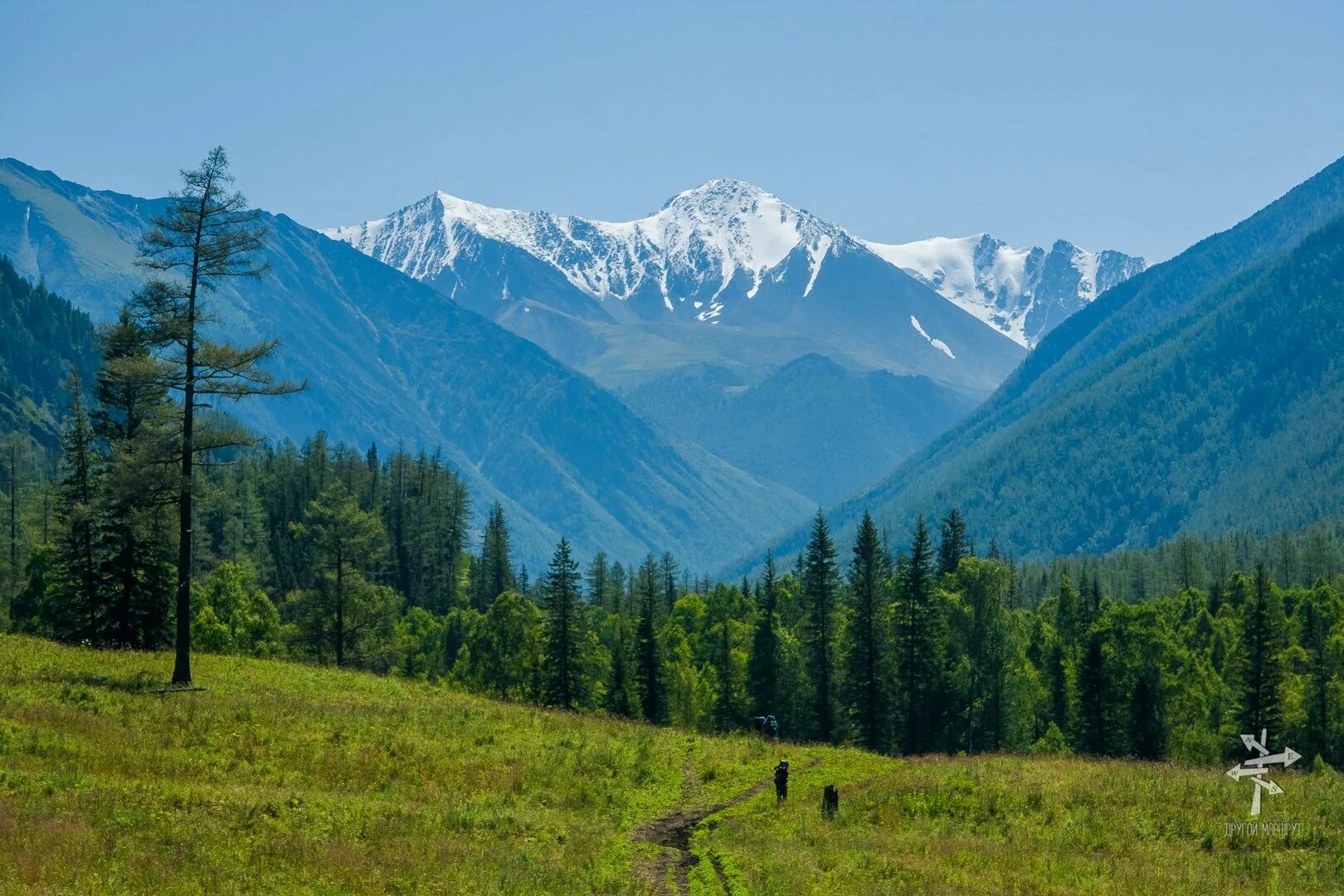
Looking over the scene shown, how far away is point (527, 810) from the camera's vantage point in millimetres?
29266

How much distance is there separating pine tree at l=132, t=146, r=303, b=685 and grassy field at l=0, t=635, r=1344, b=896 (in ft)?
22.1

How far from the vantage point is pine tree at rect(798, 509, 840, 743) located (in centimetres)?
8081

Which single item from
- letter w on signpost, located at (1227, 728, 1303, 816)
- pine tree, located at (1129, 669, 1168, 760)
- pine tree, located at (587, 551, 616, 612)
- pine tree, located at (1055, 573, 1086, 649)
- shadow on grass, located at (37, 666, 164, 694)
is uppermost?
pine tree, located at (587, 551, 616, 612)

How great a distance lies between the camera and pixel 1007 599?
117 meters

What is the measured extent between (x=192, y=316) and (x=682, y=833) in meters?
23.8

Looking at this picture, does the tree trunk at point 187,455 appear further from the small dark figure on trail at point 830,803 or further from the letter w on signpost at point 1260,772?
the letter w on signpost at point 1260,772

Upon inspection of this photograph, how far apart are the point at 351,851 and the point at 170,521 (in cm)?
2631

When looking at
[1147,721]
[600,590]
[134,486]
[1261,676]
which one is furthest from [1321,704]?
[600,590]

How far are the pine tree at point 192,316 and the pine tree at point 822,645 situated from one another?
159 ft

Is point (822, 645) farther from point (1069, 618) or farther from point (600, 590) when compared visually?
point (600, 590)

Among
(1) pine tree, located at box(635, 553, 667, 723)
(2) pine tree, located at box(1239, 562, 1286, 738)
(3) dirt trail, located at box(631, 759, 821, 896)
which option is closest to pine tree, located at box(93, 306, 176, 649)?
(3) dirt trail, located at box(631, 759, 821, 896)

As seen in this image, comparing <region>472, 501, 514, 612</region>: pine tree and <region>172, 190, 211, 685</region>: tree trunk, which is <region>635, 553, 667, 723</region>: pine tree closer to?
<region>172, 190, 211, 685</region>: tree trunk

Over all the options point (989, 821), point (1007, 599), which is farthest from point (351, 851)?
point (1007, 599)

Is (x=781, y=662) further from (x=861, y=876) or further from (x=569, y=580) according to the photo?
(x=861, y=876)
